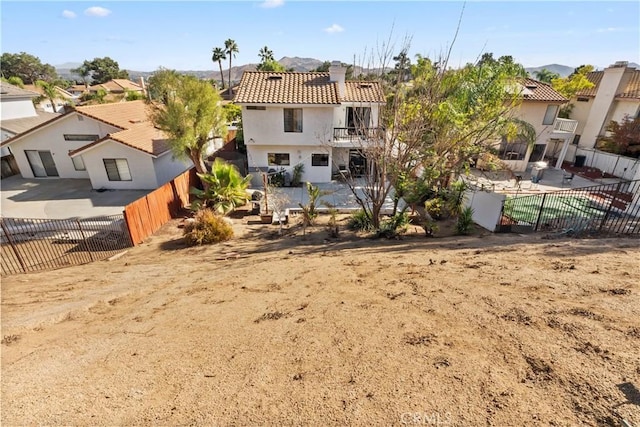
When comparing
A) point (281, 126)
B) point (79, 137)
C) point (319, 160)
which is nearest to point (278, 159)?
point (281, 126)

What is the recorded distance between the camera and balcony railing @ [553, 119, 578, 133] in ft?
74.2

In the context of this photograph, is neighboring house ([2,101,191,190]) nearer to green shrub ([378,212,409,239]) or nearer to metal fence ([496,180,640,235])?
green shrub ([378,212,409,239])

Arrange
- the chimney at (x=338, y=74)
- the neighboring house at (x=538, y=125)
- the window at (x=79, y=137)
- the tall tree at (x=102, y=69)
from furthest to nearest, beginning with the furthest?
the tall tree at (x=102, y=69)
the neighboring house at (x=538, y=125)
the window at (x=79, y=137)
the chimney at (x=338, y=74)

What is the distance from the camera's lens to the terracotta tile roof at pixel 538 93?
21438 mm

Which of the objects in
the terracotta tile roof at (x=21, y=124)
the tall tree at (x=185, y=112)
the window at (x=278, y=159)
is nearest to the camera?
the tall tree at (x=185, y=112)

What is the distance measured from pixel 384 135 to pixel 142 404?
10087mm

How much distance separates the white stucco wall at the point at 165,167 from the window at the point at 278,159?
5.44 metres

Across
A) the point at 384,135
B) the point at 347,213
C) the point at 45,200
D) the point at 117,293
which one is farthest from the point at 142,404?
the point at 45,200

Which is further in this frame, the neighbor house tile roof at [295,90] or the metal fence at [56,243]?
the neighbor house tile roof at [295,90]

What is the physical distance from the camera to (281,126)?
1894 cm

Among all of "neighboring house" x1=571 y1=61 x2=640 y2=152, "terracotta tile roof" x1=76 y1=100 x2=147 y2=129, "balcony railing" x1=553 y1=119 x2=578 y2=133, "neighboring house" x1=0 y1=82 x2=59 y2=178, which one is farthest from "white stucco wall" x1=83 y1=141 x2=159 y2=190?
"neighboring house" x1=571 y1=61 x2=640 y2=152

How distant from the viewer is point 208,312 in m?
6.30

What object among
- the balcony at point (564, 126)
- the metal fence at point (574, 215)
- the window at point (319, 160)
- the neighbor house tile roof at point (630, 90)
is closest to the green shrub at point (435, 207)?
the metal fence at point (574, 215)

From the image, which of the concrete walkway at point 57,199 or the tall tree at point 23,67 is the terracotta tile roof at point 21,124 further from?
the tall tree at point 23,67
